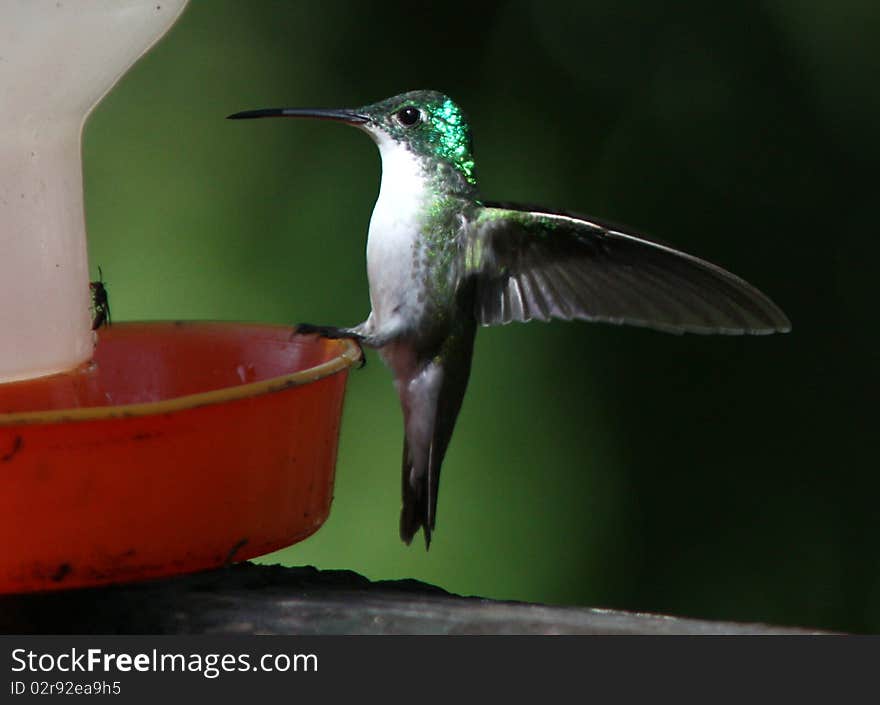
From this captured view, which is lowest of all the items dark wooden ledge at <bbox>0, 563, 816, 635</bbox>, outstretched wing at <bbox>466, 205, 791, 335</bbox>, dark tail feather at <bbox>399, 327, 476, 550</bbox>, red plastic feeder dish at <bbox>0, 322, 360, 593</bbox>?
dark wooden ledge at <bbox>0, 563, 816, 635</bbox>

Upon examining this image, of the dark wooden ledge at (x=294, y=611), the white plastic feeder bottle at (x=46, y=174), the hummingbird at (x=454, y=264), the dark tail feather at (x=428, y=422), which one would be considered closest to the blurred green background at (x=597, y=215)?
the dark tail feather at (x=428, y=422)

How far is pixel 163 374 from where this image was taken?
5.64ft

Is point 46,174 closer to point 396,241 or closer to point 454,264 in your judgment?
point 396,241

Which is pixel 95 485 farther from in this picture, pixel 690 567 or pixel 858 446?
pixel 858 446

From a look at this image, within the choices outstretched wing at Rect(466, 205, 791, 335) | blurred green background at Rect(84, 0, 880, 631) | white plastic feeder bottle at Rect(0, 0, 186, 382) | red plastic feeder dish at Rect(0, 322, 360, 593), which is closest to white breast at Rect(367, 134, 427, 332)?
outstretched wing at Rect(466, 205, 791, 335)

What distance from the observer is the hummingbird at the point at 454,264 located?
2.29 metres

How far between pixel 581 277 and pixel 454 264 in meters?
0.22

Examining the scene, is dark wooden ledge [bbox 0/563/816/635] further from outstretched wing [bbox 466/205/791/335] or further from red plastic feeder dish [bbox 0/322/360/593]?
outstretched wing [bbox 466/205/791/335]

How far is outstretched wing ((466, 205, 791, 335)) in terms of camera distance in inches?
86.0

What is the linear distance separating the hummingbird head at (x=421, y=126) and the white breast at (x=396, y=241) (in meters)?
0.03

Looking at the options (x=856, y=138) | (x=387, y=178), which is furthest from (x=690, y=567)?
(x=387, y=178)

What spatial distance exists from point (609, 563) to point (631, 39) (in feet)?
4.35

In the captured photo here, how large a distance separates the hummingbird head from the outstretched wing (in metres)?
0.12

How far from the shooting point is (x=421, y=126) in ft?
7.91
